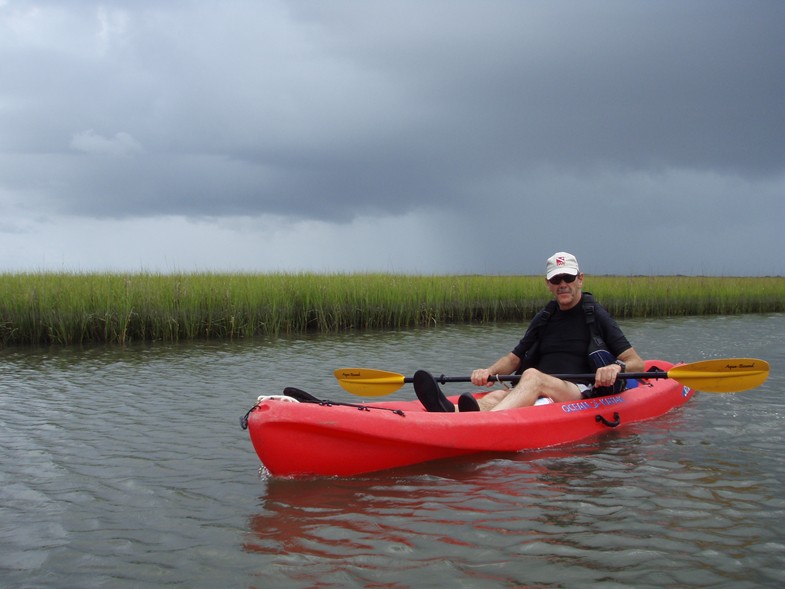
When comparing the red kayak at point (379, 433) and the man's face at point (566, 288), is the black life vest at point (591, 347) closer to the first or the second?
the man's face at point (566, 288)

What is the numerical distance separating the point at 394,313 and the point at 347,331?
116 cm

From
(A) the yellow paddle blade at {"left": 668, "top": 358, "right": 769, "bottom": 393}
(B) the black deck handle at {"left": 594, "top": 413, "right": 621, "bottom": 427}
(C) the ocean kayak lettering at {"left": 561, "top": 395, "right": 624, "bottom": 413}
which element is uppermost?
(A) the yellow paddle blade at {"left": 668, "top": 358, "right": 769, "bottom": 393}

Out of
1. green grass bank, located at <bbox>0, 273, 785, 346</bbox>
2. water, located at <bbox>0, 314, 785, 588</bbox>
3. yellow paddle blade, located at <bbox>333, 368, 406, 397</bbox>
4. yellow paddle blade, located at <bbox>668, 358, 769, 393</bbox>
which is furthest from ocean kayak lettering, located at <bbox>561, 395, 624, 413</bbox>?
green grass bank, located at <bbox>0, 273, 785, 346</bbox>

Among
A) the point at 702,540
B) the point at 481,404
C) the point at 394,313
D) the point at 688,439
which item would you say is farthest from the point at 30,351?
the point at 702,540

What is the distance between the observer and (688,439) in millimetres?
5379

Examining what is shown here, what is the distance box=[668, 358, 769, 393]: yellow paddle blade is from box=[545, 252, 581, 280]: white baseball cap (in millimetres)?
1229

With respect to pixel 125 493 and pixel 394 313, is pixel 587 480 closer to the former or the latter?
A: pixel 125 493

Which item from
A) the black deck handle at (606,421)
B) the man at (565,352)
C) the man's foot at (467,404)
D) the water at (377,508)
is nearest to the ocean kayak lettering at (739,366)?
the water at (377,508)

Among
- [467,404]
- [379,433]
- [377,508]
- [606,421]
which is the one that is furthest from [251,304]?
[377,508]

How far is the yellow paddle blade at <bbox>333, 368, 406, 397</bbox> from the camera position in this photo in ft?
20.9

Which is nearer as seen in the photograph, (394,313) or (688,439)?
(688,439)

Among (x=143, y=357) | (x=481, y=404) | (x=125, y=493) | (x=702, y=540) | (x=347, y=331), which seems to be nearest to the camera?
(x=702, y=540)

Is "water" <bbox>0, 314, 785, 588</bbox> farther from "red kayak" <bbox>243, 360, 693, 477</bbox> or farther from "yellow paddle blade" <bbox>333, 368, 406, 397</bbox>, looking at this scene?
"yellow paddle blade" <bbox>333, 368, 406, 397</bbox>

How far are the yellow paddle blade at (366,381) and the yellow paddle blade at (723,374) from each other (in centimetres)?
247
